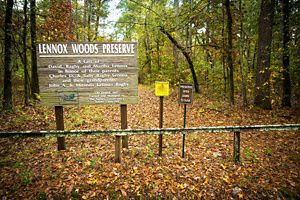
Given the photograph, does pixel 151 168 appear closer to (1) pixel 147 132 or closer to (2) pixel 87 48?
(1) pixel 147 132

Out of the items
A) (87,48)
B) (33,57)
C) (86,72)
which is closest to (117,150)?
(86,72)

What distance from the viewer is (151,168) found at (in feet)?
14.4

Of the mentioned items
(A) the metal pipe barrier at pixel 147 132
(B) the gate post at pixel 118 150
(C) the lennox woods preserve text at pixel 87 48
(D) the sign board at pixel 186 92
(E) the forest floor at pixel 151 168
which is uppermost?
(C) the lennox woods preserve text at pixel 87 48

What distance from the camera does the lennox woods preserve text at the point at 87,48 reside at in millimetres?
4363

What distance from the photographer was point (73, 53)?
4426 mm

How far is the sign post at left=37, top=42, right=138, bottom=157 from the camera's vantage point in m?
4.41

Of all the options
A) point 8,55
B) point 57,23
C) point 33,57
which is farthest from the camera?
point 57,23

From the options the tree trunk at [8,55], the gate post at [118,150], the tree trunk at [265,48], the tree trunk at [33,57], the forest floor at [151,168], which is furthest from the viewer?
the tree trunk at [33,57]

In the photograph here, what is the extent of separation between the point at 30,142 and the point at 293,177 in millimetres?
8116

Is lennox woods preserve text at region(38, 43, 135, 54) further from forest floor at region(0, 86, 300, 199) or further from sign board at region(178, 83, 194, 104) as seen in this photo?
forest floor at region(0, 86, 300, 199)

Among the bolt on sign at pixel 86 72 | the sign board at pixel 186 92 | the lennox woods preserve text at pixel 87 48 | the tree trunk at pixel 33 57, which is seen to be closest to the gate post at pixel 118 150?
the bolt on sign at pixel 86 72

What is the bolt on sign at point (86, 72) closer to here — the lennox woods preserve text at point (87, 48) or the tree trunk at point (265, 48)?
the lennox woods preserve text at point (87, 48)

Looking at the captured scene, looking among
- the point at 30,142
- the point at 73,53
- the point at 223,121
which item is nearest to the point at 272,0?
the point at 223,121

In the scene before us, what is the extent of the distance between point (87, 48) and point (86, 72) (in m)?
0.65
